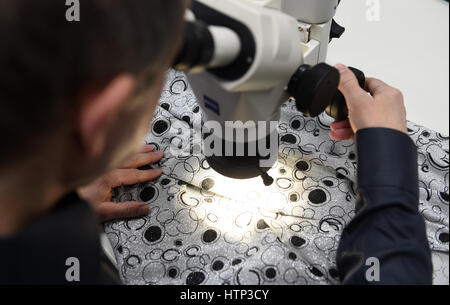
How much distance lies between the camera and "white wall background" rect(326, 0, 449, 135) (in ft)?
3.58

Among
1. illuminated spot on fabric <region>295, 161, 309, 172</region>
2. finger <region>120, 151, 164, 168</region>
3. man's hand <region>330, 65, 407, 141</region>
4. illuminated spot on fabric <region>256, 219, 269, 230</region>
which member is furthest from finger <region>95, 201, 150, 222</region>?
man's hand <region>330, 65, 407, 141</region>

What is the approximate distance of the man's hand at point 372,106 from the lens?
0.75 metres

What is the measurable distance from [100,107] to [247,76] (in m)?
0.25

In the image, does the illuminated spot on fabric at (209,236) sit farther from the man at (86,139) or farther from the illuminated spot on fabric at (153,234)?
the man at (86,139)

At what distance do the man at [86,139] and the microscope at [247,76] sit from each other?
0.09 m

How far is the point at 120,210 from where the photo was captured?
88 centimetres

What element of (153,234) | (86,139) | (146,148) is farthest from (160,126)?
(86,139)

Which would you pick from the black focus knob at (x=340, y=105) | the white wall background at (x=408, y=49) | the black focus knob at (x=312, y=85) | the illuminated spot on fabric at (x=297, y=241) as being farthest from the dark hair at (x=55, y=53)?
the white wall background at (x=408, y=49)

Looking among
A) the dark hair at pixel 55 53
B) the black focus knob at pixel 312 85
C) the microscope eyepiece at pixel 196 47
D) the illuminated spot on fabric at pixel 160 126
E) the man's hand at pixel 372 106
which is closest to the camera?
the dark hair at pixel 55 53

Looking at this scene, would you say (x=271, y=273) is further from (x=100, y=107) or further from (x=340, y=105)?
(x=100, y=107)

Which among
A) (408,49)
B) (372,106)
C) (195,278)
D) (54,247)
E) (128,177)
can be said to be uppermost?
(408,49)

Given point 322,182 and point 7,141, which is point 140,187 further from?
point 7,141

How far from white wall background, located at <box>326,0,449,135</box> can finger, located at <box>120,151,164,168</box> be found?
25.0 inches

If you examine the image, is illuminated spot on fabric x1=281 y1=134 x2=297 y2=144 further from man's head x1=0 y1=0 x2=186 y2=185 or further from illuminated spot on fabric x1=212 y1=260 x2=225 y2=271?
man's head x1=0 y1=0 x2=186 y2=185
